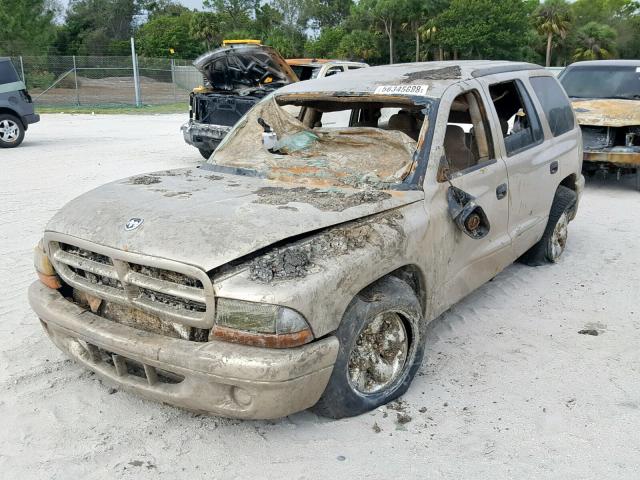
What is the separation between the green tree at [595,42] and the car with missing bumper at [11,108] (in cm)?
5306

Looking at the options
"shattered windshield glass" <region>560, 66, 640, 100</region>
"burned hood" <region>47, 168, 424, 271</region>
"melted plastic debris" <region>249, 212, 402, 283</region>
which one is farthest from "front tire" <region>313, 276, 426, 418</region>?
"shattered windshield glass" <region>560, 66, 640, 100</region>

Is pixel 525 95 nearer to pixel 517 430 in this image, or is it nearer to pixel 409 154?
pixel 409 154

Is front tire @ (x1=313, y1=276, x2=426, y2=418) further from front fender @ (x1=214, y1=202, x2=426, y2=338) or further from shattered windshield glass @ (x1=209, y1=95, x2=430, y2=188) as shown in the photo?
shattered windshield glass @ (x1=209, y1=95, x2=430, y2=188)

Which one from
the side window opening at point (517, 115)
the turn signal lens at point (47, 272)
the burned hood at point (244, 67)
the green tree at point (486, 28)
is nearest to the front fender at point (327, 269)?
the turn signal lens at point (47, 272)

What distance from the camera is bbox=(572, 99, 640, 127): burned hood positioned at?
338 inches

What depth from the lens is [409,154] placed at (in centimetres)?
399

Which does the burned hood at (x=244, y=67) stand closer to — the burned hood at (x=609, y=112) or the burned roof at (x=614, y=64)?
the burned hood at (x=609, y=112)

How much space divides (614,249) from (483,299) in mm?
2119

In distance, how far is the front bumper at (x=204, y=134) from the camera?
10.1 metres

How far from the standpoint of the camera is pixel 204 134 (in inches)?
408

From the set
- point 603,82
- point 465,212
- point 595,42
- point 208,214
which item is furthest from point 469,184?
point 595,42

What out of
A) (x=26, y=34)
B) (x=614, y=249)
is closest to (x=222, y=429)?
(x=614, y=249)

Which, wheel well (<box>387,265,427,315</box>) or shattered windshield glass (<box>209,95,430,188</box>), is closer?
wheel well (<box>387,265,427,315</box>)

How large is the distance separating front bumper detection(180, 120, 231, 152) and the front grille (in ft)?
22.7
